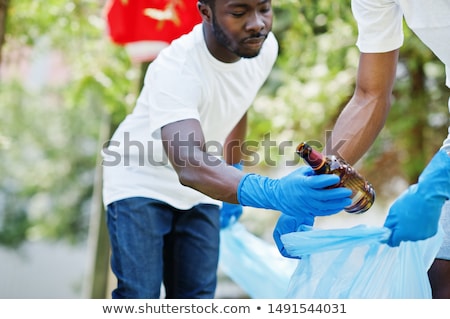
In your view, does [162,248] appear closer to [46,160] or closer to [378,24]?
[378,24]

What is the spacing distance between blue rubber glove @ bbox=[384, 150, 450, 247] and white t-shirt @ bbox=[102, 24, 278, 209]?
0.93 m

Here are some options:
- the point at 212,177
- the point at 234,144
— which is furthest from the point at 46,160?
the point at 212,177

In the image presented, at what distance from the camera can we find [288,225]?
2.26 metres

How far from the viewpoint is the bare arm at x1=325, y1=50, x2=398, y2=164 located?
2412 mm

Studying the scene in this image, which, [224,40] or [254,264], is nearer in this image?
[224,40]

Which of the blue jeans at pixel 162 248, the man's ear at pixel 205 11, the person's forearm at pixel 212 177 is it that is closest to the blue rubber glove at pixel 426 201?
the person's forearm at pixel 212 177

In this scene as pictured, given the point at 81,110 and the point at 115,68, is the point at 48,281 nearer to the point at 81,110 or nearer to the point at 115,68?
the point at 81,110

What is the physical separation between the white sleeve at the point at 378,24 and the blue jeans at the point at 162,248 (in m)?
1.02

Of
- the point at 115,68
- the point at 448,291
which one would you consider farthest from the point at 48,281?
the point at 448,291

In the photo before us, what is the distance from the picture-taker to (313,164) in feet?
6.45

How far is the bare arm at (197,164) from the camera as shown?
223 cm

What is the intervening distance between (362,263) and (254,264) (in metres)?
1.30
